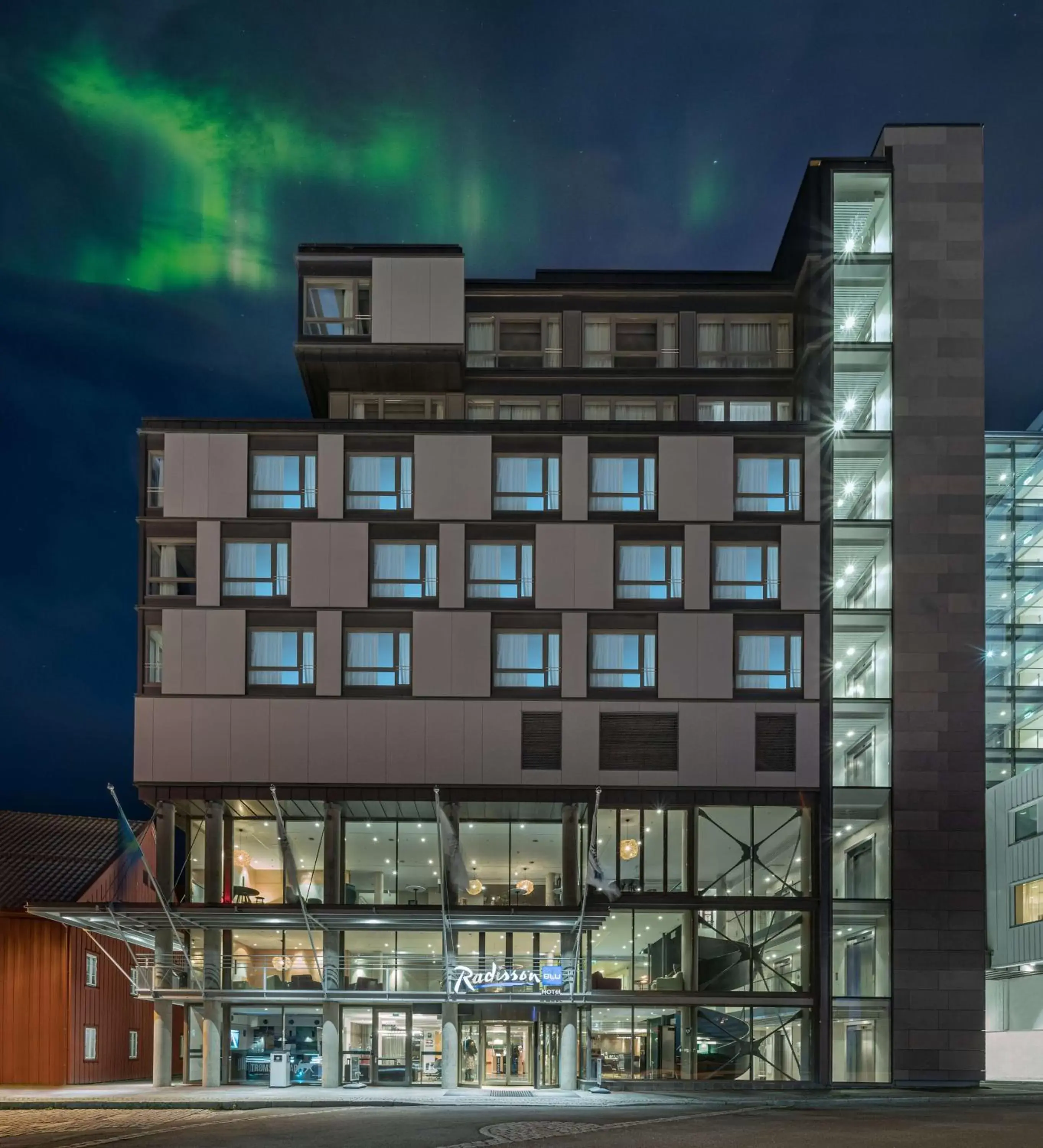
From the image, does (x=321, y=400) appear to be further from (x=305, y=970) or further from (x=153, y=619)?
(x=305, y=970)

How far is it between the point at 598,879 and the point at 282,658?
13.5 metres

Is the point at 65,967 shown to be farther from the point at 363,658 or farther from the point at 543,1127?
the point at 543,1127

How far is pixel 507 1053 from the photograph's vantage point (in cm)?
4153

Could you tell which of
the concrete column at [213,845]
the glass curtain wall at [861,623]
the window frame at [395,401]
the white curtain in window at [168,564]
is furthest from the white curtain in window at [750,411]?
the concrete column at [213,845]

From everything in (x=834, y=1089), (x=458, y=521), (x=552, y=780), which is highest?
(x=458, y=521)

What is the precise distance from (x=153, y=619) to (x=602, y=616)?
16.1 m

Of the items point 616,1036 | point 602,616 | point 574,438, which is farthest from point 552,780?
point 574,438

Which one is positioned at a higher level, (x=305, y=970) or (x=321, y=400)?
(x=321, y=400)

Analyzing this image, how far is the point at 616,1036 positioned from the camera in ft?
138

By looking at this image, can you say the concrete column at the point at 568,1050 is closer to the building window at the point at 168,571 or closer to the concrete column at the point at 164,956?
the concrete column at the point at 164,956

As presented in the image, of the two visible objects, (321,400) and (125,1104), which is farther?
(321,400)

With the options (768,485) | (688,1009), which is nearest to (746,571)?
(768,485)

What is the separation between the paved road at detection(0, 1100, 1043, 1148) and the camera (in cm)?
2331

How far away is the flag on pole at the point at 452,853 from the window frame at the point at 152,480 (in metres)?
15.2
